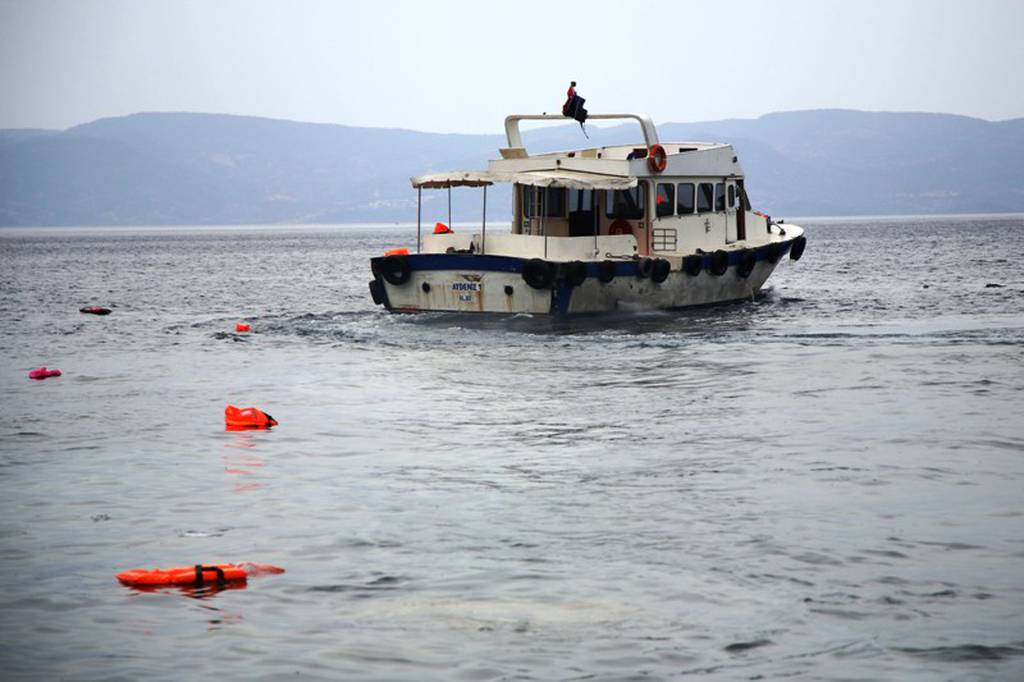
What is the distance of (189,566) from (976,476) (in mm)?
7822

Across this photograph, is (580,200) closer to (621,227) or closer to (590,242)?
(621,227)

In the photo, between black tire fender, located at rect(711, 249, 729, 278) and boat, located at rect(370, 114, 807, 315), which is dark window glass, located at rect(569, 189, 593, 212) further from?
black tire fender, located at rect(711, 249, 729, 278)

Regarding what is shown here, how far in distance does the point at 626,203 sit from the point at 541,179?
286cm

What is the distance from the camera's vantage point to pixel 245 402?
70.0 ft

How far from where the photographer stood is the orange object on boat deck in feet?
60.8

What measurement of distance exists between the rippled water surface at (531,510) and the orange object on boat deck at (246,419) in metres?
0.44

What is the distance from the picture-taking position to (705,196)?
3475 centimetres

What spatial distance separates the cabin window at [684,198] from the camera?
110 ft

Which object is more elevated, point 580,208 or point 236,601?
point 580,208

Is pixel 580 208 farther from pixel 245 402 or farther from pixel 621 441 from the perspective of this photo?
pixel 621 441

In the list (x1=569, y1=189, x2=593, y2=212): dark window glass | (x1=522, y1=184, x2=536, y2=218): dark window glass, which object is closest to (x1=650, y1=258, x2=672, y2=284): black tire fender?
(x1=569, y1=189, x2=593, y2=212): dark window glass

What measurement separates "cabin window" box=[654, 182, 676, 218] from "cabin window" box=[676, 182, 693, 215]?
233 mm

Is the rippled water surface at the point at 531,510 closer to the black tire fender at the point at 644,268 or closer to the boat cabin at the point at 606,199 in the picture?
the black tire fender at the point at 644,268

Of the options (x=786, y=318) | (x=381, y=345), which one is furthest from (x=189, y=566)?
(x=786, y=318)
